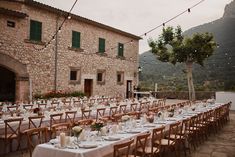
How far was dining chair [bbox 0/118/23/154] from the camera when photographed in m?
6.74

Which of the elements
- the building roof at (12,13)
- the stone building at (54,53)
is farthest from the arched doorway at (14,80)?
the building roof at (12,13)

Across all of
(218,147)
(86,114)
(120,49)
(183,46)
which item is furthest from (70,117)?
(183,46)

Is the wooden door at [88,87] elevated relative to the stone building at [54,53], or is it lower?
lower

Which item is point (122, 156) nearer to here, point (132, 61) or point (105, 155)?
point (105, 155)

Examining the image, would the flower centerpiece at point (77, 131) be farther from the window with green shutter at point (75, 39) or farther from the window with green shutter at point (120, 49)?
the window with green shutter at point (120, 49)

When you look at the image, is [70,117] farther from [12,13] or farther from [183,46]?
[183,46]

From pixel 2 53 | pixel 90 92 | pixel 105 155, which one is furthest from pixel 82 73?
pixel 105 155

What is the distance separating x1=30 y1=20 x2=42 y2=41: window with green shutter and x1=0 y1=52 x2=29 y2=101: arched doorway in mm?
1604

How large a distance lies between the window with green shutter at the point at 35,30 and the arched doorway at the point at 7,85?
7.66 ft

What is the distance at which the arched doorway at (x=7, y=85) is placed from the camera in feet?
47.3

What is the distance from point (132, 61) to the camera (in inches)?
901

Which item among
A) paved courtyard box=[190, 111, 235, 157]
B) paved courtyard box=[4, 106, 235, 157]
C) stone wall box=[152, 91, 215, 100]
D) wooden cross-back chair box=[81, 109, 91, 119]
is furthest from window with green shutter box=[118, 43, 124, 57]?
paved courtyard box=[4, 106, 235, 157]

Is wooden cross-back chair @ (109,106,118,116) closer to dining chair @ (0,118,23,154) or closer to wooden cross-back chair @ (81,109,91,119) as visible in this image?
wooden cross-back chair @ (81,109,91,119)

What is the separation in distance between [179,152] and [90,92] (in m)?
11.5
